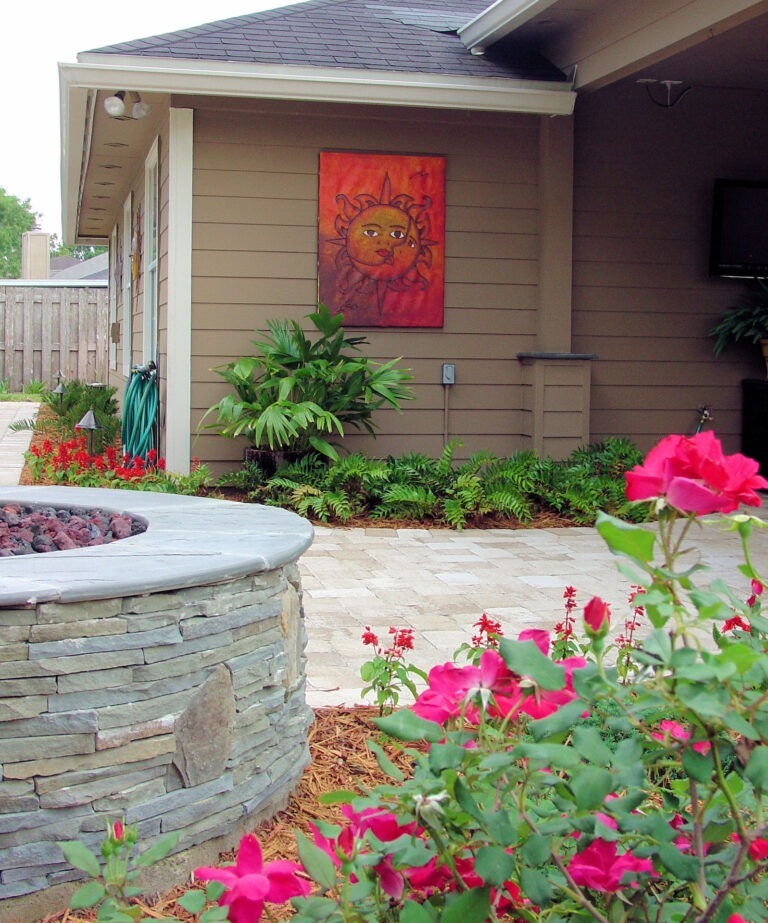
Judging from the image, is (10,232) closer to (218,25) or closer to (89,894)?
(218,25)

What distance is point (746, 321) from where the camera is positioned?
771cm

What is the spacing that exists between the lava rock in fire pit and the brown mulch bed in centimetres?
75

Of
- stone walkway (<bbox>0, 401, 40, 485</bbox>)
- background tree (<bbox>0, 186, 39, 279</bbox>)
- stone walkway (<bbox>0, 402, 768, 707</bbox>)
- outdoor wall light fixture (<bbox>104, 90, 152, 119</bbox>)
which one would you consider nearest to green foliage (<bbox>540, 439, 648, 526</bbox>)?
stone walkway (<bbox>0, 402, 768, 707</bbox>)

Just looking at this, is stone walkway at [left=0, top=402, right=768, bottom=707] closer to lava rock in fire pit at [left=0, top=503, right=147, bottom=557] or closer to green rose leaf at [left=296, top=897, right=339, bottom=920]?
lava rock in fire pit at [left=0, top=503, right=147, bottom=557]

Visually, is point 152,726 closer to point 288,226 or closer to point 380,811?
point 380,811

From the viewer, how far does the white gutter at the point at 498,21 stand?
646cm

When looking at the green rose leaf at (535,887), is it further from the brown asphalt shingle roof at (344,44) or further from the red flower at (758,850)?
the brown asphalt shingle roof at (344,44)

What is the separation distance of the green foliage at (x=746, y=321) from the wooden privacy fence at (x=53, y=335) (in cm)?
1212

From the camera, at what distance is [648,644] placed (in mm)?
1045

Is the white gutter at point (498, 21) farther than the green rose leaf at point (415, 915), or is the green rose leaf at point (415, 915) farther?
the white gutter at point (498, 21)

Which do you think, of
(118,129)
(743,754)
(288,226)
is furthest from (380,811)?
(118,129)

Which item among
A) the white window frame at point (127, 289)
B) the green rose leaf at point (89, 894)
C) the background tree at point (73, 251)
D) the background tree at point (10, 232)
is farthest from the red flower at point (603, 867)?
the background tree at point (73, 251)

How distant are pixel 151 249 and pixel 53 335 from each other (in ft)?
32.8

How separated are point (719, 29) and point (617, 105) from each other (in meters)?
2.11
